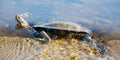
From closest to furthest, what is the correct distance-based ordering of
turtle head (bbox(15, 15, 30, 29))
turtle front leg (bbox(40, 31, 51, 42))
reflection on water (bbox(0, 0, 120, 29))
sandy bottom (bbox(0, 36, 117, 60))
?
sandy bottom (bbox(0, 36, 117, 60))
turtle front leg (bbox(40, 31, 51, 42))
turtle head (bbox(15, 15, 30, 29))
reflection on water (bbox(0, 0, 120, 29))

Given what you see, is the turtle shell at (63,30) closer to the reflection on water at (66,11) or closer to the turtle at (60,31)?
the turtle at (60,31)

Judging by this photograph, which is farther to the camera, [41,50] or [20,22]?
[20,22]

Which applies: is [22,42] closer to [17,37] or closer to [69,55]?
[17,37]

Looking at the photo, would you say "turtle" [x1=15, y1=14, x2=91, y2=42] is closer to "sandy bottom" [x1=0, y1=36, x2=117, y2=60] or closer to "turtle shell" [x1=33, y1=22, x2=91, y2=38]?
"turtle shell" [x1=33, y1=22, x2=91, y2=38]

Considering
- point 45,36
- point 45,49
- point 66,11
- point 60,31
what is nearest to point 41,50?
point 45,49

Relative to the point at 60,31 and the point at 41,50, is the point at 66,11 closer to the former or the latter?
the point at 60,31

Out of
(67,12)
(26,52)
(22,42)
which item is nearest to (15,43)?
(22,42)

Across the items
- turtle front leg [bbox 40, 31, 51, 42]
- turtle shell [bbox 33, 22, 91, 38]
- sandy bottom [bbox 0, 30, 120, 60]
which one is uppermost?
turtle shell [bbox 33, 22, 91, 38]

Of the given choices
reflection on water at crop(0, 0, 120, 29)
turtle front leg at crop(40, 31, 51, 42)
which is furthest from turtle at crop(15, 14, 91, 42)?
reflection on water at crop(0, 0, 120, 29)
